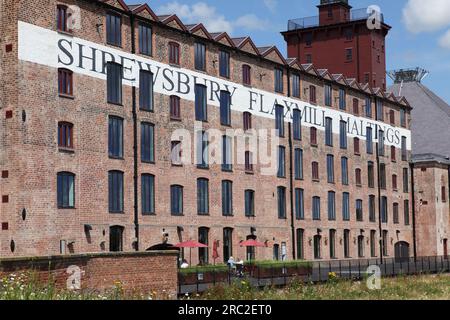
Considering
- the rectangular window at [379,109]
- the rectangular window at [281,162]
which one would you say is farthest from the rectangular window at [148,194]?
the rectangular window at [379,109]

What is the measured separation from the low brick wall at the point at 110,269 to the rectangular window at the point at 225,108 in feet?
70.9

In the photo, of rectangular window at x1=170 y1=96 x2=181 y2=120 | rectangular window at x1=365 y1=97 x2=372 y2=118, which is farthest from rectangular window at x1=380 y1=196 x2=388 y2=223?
rectangular window at x1=170 y1=96 x2=181 y2=120

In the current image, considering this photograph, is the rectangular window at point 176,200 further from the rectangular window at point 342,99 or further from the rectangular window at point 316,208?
the rectangular window at point 342,99

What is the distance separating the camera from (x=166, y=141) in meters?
42.8

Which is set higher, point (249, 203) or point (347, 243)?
point (249, 203)

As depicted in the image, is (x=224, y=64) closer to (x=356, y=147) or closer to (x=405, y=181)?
(x=356, y=147)

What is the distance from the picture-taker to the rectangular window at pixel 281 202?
2023 inches

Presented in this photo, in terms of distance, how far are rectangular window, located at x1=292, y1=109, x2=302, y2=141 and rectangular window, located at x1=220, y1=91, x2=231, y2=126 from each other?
23.2 ft

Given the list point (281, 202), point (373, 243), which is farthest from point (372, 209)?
point (281, 202)

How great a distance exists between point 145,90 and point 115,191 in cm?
574

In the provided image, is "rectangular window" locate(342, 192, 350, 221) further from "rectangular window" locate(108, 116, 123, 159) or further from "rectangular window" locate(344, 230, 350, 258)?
"rectangular window" locate(108, 116, 123, 159)

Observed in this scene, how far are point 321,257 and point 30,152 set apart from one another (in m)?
25.7
